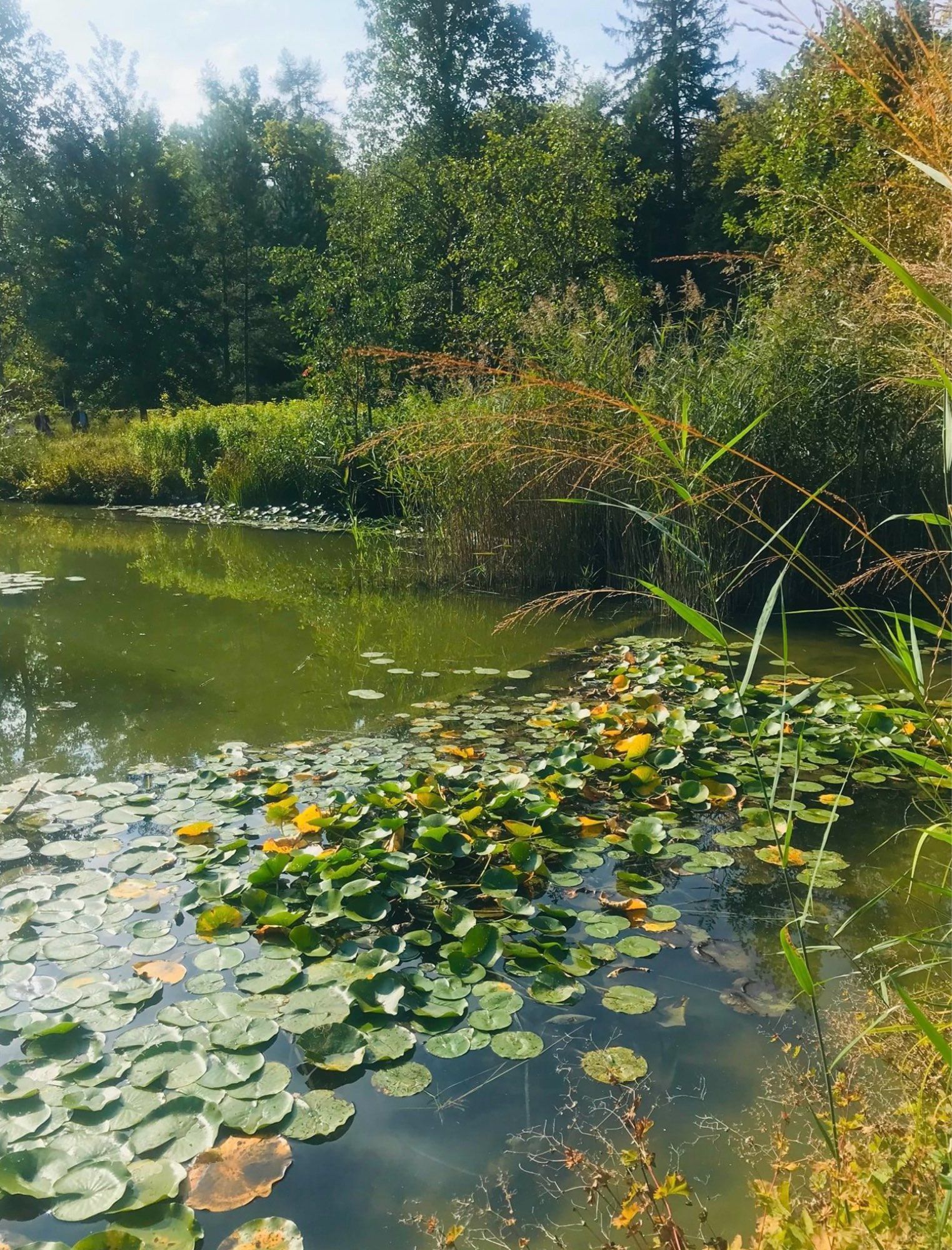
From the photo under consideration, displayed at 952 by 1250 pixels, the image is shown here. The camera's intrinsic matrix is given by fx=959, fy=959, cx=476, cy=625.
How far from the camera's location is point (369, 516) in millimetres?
11531

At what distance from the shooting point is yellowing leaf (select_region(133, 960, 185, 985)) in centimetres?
213

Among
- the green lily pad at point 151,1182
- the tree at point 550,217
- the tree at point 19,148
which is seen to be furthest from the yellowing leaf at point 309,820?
the tree at point 19,148

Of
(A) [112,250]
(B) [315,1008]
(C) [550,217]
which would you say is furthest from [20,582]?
(A) [112,250]

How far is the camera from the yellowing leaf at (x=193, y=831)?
2.85 metres

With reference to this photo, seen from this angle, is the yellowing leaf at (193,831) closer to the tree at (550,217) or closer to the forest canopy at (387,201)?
the forest canopy at (387,201)

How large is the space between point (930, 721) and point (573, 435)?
15.8 ft

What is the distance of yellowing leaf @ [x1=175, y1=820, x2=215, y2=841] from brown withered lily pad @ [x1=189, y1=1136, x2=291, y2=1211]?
4.15 ft

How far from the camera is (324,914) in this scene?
7.75ft

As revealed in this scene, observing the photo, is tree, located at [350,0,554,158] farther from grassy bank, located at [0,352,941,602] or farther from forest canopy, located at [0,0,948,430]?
grassy bank, located at [0,352,941,602]

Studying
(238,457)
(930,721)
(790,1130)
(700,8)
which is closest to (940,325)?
(930,721)

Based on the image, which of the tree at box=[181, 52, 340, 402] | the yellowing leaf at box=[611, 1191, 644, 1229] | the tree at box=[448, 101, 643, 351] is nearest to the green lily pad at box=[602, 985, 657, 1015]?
the yellowing leaf at box=[611, 1191, 644, 1229]

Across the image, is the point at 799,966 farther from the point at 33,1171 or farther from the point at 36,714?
the point at 36,714

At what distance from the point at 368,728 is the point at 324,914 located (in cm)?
177

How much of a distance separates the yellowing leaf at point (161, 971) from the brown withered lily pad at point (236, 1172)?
0.52 m
